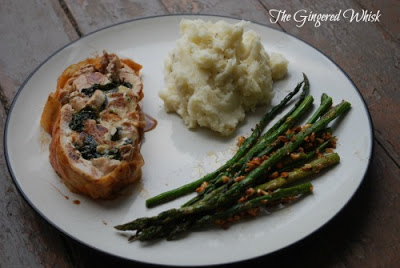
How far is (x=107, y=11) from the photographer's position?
5621mm

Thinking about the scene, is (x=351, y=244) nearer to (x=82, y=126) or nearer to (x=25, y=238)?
(x=82, y=126)

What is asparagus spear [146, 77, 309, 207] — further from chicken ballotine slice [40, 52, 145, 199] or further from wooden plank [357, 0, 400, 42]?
wooden plank [357, 0, 400, 42]

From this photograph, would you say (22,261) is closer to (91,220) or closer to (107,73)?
(91,220)

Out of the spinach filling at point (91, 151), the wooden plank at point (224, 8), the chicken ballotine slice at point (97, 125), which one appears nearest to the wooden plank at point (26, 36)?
the chicken ballotine slice at point (97, 125)

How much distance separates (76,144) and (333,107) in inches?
81.9

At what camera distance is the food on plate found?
3.35 metres

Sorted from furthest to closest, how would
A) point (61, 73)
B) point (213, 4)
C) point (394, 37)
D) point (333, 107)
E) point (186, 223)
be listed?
point (213, 4), point (394, 37), point (61, 73), point (333, 107), point (186, 223)

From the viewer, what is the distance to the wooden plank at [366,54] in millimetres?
4449

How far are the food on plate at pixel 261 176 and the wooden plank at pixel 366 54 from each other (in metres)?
0.53

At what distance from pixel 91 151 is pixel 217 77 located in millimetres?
1190

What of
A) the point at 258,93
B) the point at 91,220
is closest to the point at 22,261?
the point at 91,220

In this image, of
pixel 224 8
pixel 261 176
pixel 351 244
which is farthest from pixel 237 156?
pixel 224 8

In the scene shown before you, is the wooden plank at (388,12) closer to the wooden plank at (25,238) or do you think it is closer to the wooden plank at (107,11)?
the wooden plank at (107,11)

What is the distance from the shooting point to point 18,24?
5.43 metres
